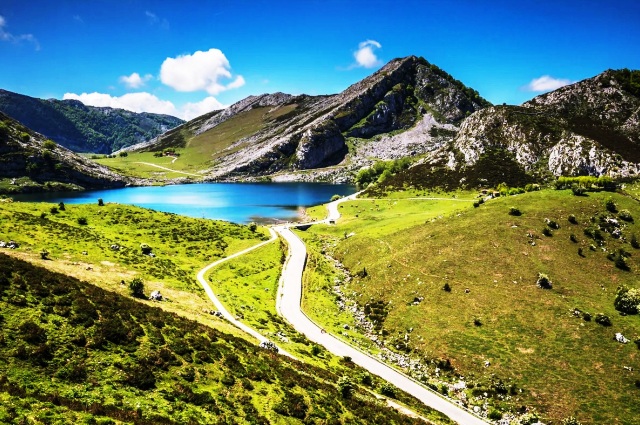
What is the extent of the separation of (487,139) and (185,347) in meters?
161

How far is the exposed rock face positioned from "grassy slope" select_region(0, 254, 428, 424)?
12904cm

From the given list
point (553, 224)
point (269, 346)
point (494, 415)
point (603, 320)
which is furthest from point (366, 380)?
point (553, 224)

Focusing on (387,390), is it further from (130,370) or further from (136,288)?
(136,288)

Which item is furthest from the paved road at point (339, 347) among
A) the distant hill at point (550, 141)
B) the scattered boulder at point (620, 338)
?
the distant hill at point (550, 141)

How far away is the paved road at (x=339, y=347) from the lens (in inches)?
1446

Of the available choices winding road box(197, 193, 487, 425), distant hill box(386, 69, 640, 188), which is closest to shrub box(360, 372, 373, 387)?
winding road box(197, 193, 487, 425)

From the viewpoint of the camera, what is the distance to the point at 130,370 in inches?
864

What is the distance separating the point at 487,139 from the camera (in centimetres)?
15812

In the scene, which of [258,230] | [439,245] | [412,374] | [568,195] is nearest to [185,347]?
[412,374]

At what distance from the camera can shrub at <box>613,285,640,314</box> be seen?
4901 centimetres

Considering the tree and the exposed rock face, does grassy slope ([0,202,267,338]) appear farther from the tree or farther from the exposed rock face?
the exposed rock face

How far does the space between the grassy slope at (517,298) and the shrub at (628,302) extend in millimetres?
1192

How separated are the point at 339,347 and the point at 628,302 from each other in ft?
132

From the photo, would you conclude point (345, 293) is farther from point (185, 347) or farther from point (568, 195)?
point (568, 195)
